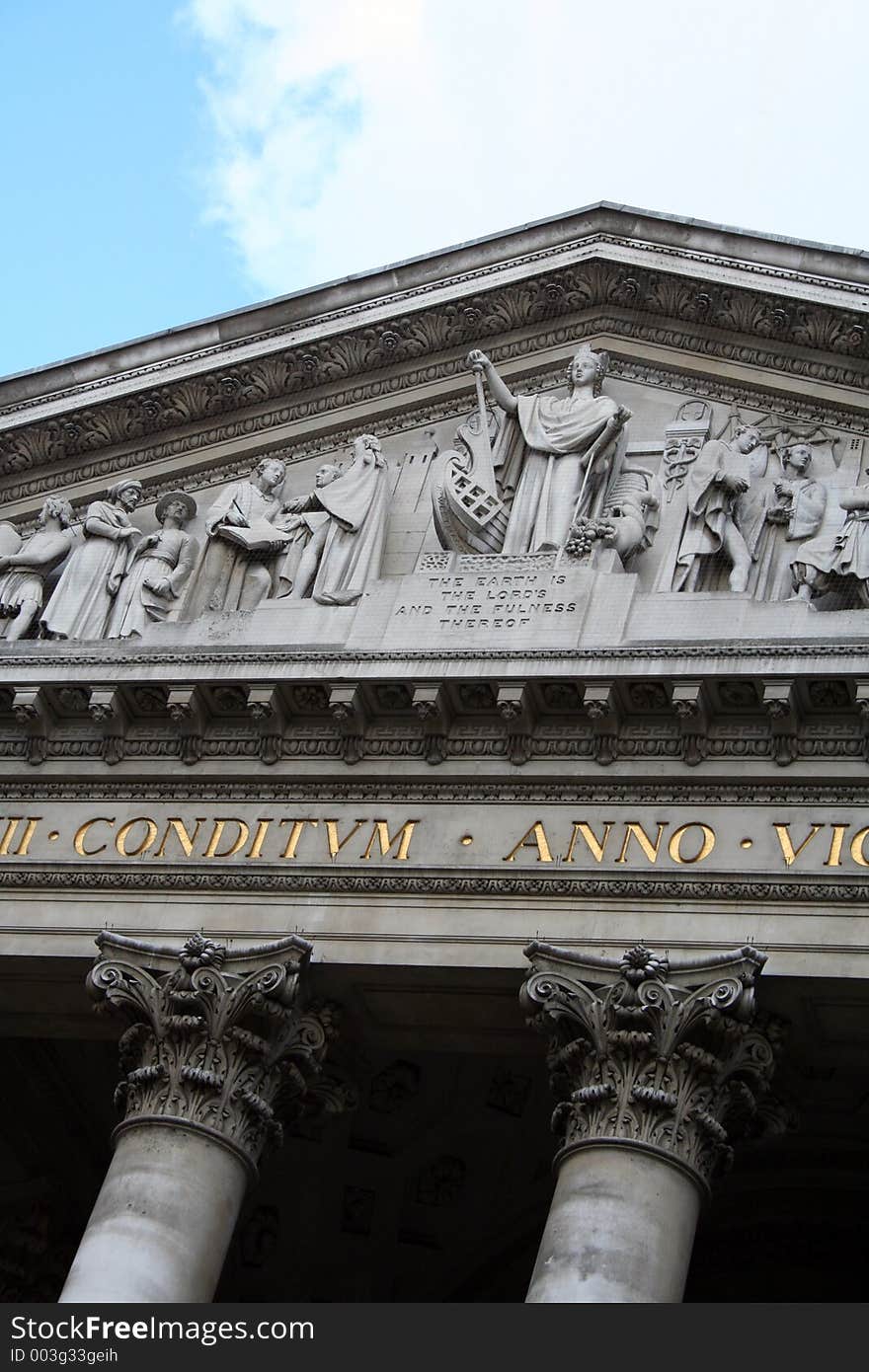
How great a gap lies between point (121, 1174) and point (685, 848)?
16.2 feet

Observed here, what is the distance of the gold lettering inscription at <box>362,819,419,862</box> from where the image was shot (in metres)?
18.4

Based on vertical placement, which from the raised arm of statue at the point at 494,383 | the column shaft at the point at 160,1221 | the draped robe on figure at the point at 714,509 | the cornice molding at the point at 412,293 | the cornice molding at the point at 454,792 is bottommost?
the column shaft at the point at 160,1221

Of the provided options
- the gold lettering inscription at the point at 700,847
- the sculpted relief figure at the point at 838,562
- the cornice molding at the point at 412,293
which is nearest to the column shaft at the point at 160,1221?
the gold lettering inscription at the point at 700,847

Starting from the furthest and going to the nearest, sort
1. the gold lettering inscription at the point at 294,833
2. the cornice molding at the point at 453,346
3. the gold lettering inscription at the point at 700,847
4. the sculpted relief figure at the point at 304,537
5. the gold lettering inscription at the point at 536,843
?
the cornice molding at the point at 453,346 < the sculpted relief figure at the point at 304,537 < the gold lettering inscription at the point at 294,833 < the gold lettering inscription at the point at 536,843 < the gold lettering inscription at the point at 700,847

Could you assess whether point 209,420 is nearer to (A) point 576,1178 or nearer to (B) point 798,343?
(B) point 798,343

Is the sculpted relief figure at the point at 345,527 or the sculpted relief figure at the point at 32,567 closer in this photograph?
the sculpted relief figure at the point at 345,527

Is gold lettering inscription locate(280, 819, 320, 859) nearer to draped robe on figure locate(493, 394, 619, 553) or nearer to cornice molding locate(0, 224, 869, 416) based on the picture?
draped robe on figure locate(493, 394, 619, 553)

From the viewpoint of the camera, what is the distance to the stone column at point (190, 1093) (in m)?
16.8

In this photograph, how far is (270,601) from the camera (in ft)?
67.4

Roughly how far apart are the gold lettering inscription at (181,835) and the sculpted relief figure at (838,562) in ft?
17.7

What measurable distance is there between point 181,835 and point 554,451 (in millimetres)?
4810

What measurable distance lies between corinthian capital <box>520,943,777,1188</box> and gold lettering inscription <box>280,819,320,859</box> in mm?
2631

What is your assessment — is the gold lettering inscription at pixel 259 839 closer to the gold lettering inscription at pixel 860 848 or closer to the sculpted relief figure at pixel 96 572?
the sculpted relief figure at pixel 96 572

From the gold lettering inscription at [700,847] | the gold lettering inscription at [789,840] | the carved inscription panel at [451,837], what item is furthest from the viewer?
the gold lettering inscription at [700,847]
